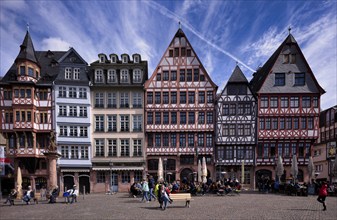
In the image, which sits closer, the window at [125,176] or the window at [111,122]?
the window at [125,176]

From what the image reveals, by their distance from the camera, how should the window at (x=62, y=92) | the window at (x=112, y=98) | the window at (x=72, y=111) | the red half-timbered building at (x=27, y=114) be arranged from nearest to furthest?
the red half-timbered building at (x=27, y=114) < the window at (x=62, y=92) < the window at (x=72, y=111) < the window at (x=112, y=98)

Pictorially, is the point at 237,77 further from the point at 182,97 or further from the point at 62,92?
the point at 62,92

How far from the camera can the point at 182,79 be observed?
29344mm

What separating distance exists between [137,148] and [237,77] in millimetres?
14769

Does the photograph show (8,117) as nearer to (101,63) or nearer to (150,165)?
(101,63)

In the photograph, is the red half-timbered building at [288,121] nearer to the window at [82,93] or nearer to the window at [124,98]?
the window at [124,98]

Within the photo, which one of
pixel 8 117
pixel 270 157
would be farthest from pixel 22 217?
pixel 270 157

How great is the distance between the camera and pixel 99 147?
2912 cm

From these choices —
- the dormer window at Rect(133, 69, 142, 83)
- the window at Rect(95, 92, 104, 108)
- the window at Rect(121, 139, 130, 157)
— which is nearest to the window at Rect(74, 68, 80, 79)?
the window at Rect(95, 92, 104, 108)

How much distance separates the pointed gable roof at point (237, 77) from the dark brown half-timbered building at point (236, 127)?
0.11m

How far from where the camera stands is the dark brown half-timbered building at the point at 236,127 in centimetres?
2875

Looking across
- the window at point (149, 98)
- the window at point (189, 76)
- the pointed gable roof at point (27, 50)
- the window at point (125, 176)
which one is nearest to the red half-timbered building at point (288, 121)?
the window at point (189, 76)

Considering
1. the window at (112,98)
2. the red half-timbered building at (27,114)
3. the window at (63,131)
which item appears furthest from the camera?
the window at (112,98)

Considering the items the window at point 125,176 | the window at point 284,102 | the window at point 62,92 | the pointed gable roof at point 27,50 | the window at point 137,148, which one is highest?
the pointed gable roof at point 27,50
